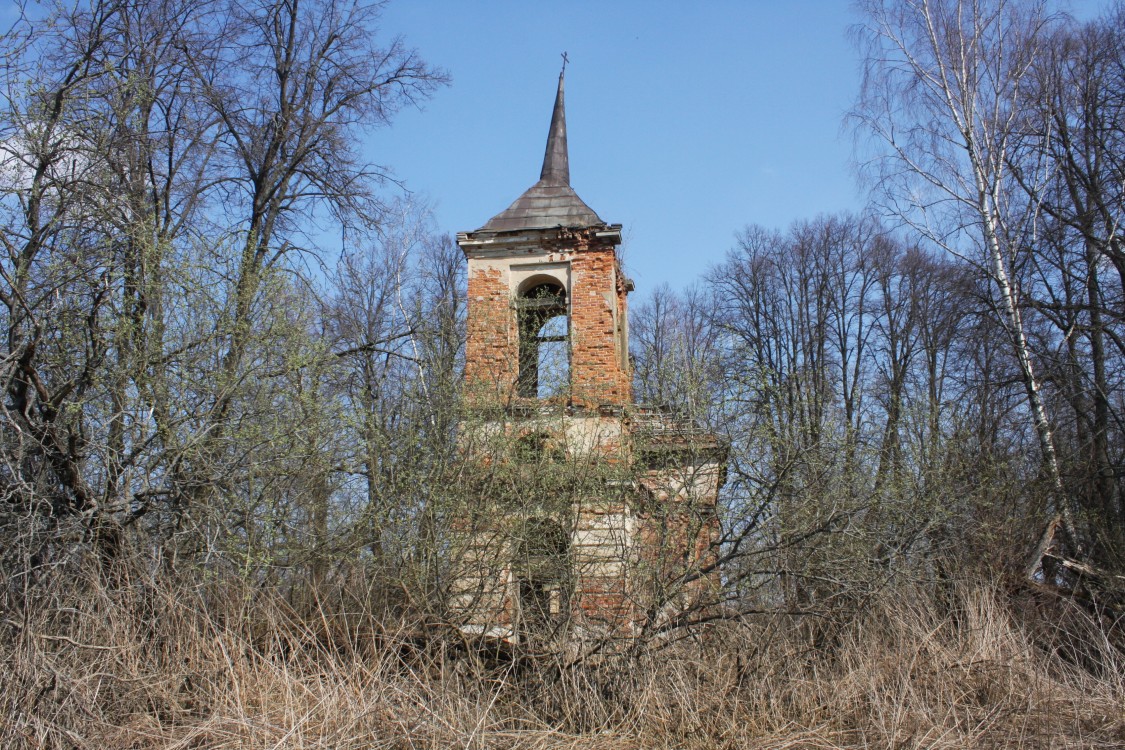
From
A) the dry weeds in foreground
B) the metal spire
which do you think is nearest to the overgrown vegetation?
the dry weeds in foreground

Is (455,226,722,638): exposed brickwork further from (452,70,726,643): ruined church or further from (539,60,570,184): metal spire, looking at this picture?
(539,60,570,184): metal spire

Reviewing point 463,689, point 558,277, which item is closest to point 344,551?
point 463,689

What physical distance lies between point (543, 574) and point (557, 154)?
845 centimetres

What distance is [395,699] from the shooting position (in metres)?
6.35

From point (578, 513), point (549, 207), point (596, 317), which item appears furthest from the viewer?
point (549, 207)

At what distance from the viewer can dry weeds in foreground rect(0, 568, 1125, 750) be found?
582 centimetres

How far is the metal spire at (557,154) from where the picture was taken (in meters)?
13.7

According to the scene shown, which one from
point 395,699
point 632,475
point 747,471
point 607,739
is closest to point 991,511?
point 747,471

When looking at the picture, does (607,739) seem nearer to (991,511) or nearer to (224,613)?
(224,613)

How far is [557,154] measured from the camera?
14.1 m

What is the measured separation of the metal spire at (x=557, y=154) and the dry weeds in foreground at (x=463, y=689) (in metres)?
8.37

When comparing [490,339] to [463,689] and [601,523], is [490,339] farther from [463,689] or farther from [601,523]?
[463,689]

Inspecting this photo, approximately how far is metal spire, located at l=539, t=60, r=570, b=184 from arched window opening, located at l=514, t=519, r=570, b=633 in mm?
7270

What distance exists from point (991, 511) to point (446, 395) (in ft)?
23.4
